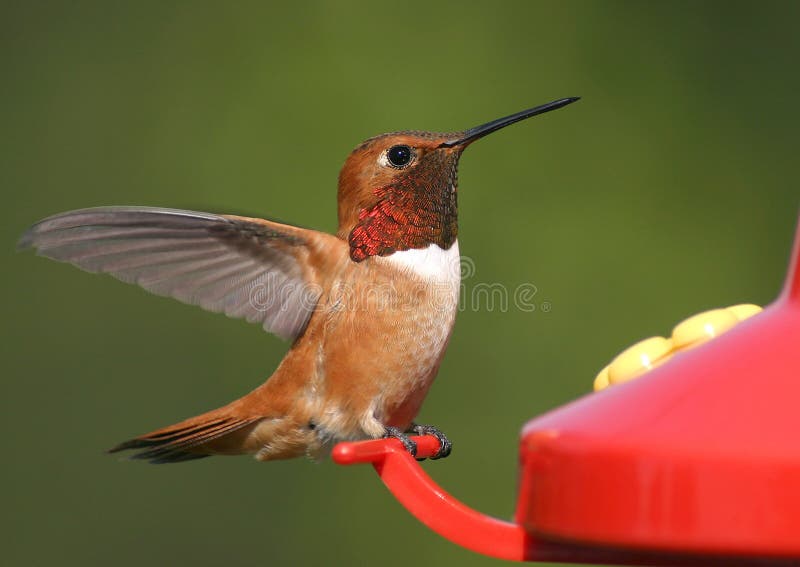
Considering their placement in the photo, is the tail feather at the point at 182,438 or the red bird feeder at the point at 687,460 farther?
the tail feather at the point at 182,438

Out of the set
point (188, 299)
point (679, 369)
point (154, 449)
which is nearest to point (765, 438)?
point (679, 369)

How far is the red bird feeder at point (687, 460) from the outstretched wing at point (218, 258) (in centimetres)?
161

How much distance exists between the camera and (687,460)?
149cm

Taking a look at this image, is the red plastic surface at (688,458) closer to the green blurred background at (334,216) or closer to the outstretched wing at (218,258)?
the outstretched wing at (218,258)

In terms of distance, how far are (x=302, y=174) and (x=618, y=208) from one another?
4.54 ft

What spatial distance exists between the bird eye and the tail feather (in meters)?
0.86

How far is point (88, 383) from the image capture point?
554 cm

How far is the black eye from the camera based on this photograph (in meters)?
3.53

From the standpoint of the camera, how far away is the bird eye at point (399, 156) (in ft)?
11.6

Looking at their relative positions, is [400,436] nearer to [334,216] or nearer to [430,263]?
[430,263]

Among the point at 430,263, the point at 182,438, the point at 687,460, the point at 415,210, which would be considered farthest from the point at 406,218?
the point at 687,460

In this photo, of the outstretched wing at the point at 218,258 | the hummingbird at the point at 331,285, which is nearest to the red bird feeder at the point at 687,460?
the hummingbird at the point at 331,285

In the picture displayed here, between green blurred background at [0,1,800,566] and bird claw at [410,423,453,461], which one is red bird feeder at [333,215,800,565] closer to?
bird claw at [410,423,453,461]

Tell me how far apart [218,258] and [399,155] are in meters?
0.61
